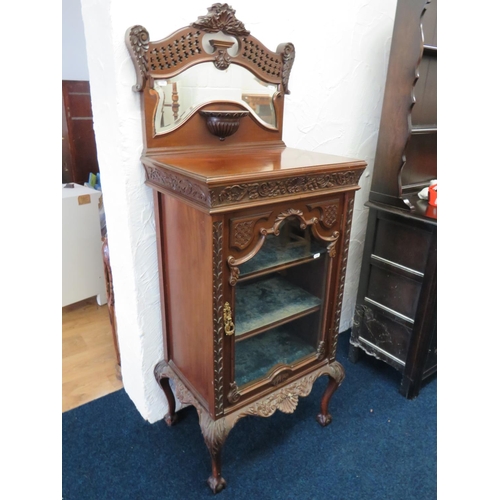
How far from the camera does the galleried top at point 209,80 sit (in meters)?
1.12

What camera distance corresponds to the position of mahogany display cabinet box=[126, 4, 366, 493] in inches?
39.9

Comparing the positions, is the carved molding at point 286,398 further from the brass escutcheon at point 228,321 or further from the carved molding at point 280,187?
the carved molding at point 280,187

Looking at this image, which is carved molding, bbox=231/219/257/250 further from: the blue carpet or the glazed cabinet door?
the blue carpet

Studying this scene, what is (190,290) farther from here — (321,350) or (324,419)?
(324,419)

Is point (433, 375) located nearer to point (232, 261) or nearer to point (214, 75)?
point (232, 261)

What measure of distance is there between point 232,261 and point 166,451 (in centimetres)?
88

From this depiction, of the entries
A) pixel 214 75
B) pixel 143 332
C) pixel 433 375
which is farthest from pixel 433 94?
pixel 143 332

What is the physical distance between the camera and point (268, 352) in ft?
4.45

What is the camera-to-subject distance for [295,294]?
135 centimetres

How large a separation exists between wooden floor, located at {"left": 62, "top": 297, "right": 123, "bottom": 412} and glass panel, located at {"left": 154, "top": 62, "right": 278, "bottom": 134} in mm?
1222

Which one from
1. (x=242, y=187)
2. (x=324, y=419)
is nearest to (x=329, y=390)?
(x=324, y=419)

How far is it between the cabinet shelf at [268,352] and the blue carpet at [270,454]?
0.39 meters

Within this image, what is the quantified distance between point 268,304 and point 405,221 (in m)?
0.70

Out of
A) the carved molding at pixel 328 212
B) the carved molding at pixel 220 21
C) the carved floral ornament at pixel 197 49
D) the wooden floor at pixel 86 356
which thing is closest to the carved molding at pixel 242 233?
the carved molding at pixel 328 212
